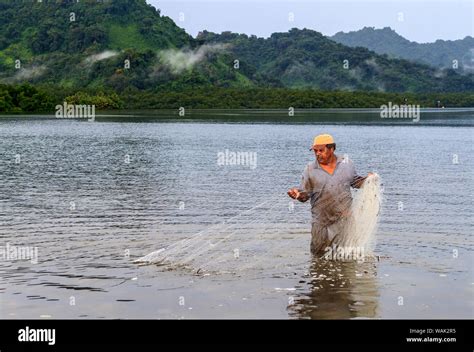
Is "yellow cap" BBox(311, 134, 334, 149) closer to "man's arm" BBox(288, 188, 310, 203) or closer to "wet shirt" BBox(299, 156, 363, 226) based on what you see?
"wet shirt" BBox(299, 156, 363, 226)

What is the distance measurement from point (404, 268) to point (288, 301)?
4285 millimetres

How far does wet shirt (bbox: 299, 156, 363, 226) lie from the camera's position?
15539mm

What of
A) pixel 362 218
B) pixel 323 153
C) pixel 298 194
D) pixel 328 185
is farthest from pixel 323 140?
pixel 362 218

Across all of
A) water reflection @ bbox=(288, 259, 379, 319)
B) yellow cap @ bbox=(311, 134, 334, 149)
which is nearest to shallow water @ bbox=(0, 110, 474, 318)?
water reflection @ bbox=(288, 259, 379, 319)

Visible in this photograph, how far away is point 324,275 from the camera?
52.3ft

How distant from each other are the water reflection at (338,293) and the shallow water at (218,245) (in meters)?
0.03

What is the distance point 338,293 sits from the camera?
1457 centimetres

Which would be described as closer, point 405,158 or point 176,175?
point 176,175

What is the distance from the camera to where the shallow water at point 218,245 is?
13.9 metres

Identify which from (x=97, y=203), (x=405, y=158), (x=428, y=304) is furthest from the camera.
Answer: (x=405, y=158)

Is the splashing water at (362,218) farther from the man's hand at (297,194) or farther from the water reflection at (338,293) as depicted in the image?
the man's hand at (297,194)
